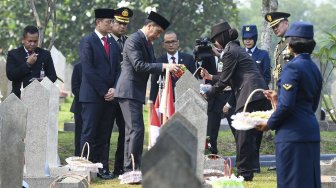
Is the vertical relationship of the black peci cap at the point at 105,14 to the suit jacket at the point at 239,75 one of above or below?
above

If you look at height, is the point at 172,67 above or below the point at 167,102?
above

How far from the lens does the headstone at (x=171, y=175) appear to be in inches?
223

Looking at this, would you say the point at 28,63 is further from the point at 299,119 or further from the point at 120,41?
the point at 299,119

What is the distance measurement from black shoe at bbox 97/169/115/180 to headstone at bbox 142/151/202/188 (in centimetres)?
928

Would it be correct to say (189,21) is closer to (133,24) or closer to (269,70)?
(133,24)

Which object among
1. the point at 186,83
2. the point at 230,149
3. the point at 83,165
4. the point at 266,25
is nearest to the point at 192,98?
the point at 186,83

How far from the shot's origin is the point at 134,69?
14312 millimetres

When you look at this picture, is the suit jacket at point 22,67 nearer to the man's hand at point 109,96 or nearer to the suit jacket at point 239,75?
the man's hand at point 109,96

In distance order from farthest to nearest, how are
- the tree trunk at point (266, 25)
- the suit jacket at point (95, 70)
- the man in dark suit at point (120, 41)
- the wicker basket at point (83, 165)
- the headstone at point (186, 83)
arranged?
the tree trunk at point (266, 25)
the man in dark suit at point (120, 41)
the suit jacket at point (95, 70)
the wicker basket at point (83, 165)
the headstone at point (186, 83)

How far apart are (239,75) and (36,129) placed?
268cm

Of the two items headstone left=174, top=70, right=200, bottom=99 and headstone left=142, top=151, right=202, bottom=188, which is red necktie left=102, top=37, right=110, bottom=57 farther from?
headstone left=142, top=151, right=202, bottom=188

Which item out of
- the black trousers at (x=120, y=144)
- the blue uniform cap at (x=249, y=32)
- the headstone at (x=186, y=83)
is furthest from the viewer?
the blue uniform cap at (x=249, y=32)

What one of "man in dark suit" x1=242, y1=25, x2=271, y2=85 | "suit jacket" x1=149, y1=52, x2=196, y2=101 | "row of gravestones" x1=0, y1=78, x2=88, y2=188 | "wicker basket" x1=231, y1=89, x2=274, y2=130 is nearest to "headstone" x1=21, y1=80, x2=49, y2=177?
"row of gravestones" x1=0, y1=78, x2=88, y2=188

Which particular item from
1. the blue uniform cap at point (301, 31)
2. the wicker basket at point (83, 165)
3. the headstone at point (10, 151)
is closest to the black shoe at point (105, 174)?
the wicker basket at point (83, 165)
